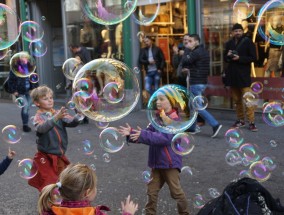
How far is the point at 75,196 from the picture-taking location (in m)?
2.86

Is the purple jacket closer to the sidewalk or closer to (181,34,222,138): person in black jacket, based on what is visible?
the sidewalk

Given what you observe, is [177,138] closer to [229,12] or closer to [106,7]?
[106,7]

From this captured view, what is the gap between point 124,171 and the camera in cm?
656

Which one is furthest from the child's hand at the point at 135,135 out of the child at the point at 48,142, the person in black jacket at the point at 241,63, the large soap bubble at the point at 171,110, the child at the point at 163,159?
the person in black jacket at the point at 241,63

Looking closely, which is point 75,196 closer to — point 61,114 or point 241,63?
point 61,114

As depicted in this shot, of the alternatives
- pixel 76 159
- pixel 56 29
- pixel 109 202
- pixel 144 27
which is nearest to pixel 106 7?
pixel 76 159

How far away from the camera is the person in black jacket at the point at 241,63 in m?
8.59

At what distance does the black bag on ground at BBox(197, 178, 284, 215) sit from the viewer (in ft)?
9.48

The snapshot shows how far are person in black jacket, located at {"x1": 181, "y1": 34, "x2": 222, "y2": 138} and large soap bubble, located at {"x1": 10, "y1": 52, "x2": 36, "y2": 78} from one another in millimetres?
2815

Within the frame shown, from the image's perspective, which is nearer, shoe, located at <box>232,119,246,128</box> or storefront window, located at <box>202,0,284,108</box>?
A: storefront window, located at <box>202,0,284,108</box>

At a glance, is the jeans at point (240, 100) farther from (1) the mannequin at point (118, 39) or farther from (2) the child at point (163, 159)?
(2) the child at point (163, 159)

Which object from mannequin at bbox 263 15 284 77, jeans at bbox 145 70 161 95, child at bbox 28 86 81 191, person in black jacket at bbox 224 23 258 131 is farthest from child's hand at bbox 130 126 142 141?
jeans at bbox 145 70 161 95

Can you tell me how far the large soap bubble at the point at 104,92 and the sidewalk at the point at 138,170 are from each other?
94 centimetres

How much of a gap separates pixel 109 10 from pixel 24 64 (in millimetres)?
1478
